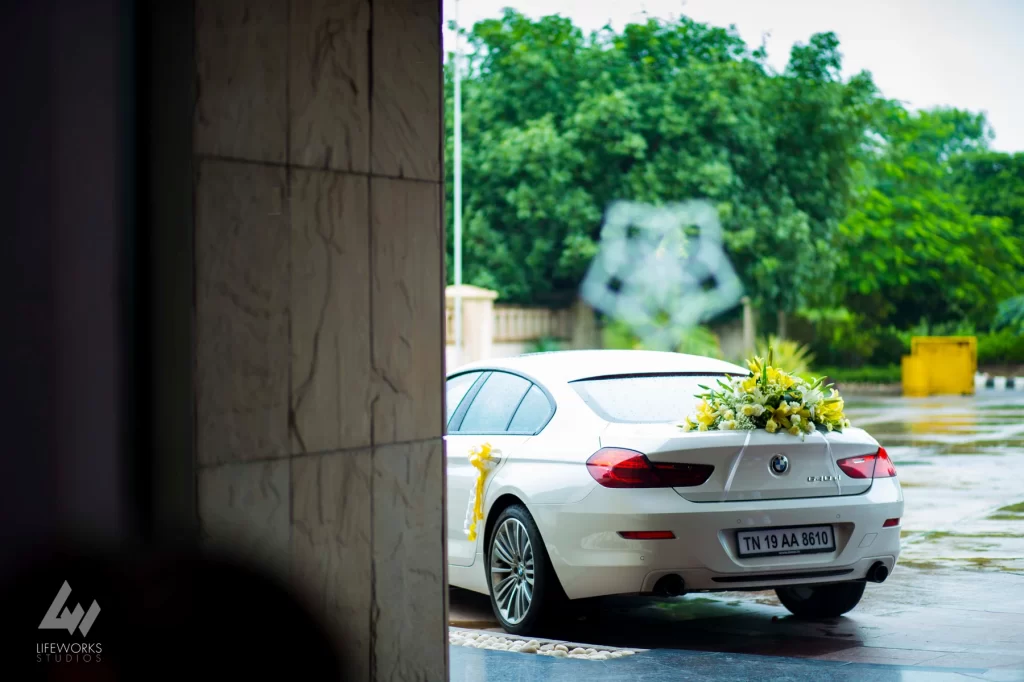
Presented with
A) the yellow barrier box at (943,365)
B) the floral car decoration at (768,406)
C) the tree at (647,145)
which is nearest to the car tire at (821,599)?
the floral car decoration at (768,406)

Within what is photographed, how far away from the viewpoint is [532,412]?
7.48 meters

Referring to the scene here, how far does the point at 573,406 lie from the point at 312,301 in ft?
11.3

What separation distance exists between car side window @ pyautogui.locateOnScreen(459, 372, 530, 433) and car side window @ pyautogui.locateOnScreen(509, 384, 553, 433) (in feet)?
0.24

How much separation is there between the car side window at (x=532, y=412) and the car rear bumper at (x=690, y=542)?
2.08 feet

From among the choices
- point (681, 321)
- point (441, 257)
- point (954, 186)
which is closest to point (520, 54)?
point (681, 321)

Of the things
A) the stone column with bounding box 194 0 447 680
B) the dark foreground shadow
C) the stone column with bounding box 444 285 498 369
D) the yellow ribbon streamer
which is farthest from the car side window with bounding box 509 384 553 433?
the stone column with bounding box 444 285 498 369

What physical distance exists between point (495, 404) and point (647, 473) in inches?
64.9

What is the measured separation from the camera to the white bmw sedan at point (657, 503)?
649cm

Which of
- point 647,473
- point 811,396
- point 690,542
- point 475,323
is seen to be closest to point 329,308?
point 647,473

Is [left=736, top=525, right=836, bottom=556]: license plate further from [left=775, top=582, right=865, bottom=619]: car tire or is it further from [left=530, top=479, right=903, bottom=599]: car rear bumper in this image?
[left=775, top=582, right=865, bottom=619]: car tire

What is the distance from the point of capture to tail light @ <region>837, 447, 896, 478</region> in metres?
6.91

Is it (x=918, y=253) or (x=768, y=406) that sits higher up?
(x=918, y=253)

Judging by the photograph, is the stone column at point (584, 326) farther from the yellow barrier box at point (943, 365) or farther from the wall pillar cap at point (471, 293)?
the yellow barrier box at point (943, 365)

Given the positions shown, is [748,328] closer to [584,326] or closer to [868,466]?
[584,326]
